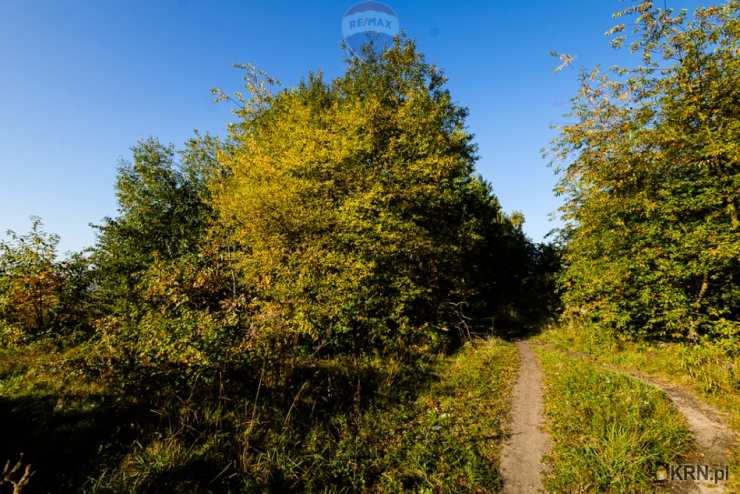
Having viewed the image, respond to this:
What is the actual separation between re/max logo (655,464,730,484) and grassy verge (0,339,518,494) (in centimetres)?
239

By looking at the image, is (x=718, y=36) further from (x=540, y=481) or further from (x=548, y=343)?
(x=540, y=481)

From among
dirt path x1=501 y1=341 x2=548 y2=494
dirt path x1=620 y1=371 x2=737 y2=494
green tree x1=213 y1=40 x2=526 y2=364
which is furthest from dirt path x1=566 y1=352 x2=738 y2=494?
green tree x1=213 y1=40 x2=526 y2=364

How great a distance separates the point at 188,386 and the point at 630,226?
43.6ft

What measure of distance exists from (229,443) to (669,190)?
1294 centimetres

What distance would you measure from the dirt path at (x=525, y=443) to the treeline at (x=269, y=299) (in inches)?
67.7

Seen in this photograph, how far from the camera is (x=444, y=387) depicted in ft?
26.3

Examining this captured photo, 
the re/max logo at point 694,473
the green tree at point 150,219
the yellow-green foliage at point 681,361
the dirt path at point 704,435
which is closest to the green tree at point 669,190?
the yellow-green foliage at point 681,361

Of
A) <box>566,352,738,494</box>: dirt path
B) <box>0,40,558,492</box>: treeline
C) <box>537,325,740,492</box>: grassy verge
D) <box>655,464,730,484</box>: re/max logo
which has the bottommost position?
<box>655,464,730,484</box>: re/max logo

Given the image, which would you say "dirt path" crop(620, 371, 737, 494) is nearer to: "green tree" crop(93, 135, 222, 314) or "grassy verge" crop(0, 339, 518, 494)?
"grassy verge" crop(0, 339, 518, 494)

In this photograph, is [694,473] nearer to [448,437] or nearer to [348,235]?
[448,437]

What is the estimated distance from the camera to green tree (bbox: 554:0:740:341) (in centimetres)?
800

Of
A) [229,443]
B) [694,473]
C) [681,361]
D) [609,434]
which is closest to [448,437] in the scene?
[609,434]

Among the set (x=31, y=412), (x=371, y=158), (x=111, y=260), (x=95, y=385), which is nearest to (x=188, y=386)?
(x=95, y=385)

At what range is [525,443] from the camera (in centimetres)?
563
